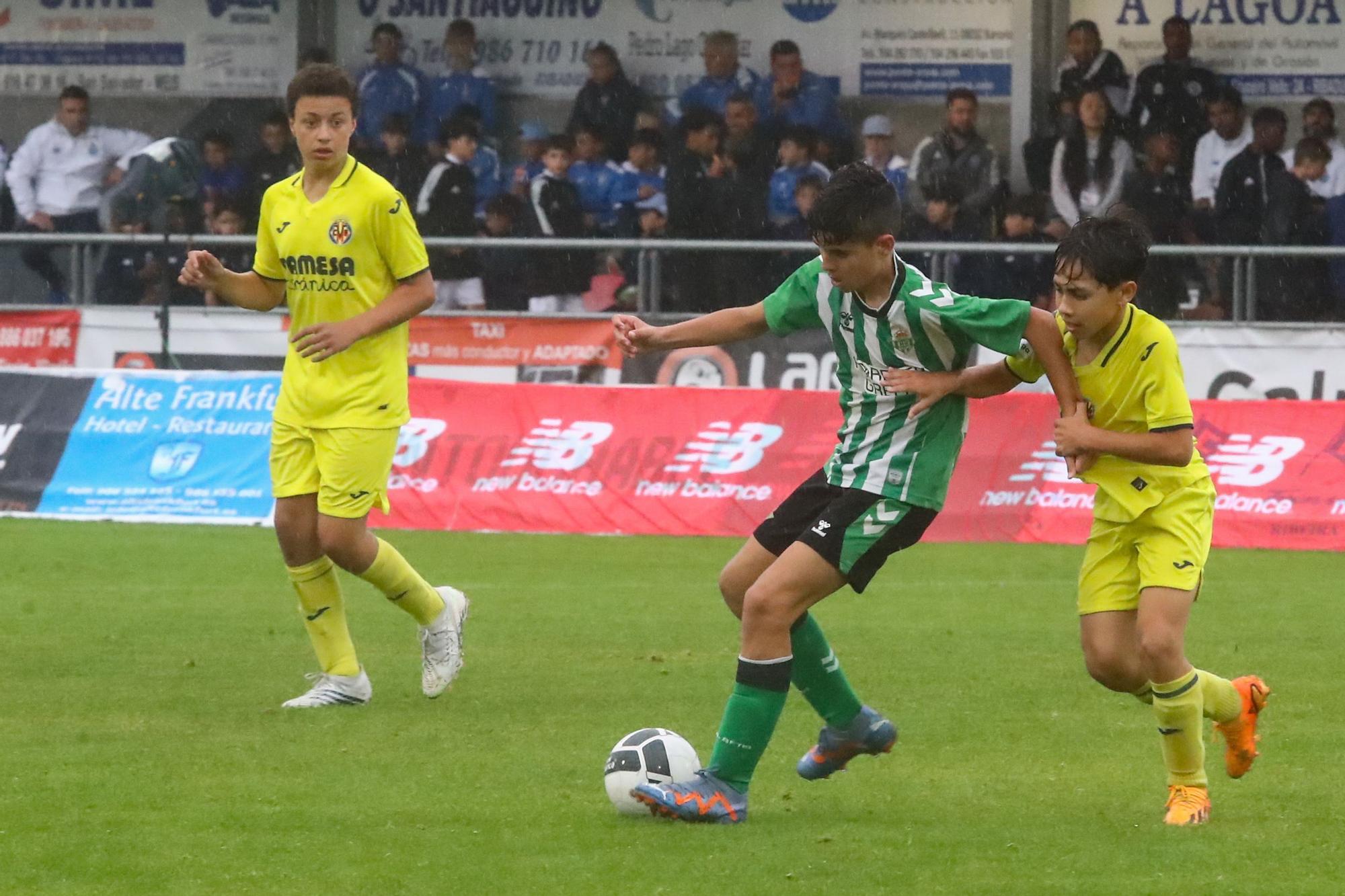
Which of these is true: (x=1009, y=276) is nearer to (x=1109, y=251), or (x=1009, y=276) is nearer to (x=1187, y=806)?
(x=1109, y=251)

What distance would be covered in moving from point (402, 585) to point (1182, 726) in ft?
10.3

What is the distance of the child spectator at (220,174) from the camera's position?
58.9ft

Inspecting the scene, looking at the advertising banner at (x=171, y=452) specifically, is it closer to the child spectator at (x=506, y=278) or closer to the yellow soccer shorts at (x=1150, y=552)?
the child spectator at (x=506, y=278)

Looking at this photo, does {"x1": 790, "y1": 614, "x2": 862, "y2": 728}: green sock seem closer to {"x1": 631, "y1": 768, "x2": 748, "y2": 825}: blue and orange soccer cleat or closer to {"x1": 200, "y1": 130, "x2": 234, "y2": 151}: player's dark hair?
{"x1": 631, "y1": 768, "x2": 748, "y2": 825}: blue and orange soccer cleat

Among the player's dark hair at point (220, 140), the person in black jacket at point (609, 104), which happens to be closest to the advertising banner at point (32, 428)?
the player's dark hair at point (220, 140)

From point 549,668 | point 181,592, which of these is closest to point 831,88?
point 181,592

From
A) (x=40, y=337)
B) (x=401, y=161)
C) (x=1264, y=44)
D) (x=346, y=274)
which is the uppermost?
(x=1264, y=44)

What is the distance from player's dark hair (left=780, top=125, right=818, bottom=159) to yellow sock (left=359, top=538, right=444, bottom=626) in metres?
9.42

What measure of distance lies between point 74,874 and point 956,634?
202 inches

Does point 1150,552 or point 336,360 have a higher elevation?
point 336,360

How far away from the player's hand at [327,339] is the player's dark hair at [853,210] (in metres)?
2.26

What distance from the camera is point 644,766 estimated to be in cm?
573

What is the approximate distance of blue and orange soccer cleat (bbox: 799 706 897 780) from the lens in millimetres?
6137

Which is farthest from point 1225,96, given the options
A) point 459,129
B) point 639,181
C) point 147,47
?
point 147,47
